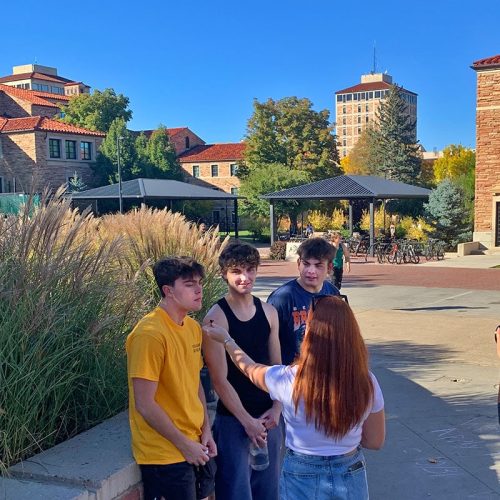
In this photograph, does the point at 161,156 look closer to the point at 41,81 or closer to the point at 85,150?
the point at 85,150

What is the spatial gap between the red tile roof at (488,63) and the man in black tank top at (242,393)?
31.2 metres

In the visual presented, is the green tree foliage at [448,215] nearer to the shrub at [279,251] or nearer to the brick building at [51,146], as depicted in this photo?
the shrub at [279,251]

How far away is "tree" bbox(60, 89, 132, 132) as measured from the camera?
59250mm

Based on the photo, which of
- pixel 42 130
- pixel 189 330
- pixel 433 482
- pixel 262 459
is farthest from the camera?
pixel 42 130

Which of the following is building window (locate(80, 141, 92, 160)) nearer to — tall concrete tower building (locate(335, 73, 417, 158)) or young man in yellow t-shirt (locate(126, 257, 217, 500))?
young man in yellow t-shirt (locate(126, 257, 217, 500))

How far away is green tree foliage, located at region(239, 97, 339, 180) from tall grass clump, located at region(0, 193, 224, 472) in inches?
2017

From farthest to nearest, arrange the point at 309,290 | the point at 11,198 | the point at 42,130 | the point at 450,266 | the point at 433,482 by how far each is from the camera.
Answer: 1. the point at 42,130
2. the point at 450,266
3. the point at 11,198
4. the point at 433,482
5. the point at 309,290

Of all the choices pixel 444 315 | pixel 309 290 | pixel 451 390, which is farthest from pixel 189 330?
pixel 444 315

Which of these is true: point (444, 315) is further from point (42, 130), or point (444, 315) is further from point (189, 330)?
point (42, 130)

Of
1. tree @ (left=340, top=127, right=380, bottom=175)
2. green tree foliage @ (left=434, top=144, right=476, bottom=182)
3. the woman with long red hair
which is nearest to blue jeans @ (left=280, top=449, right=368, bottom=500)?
the woman with long red hair

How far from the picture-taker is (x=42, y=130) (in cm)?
4491

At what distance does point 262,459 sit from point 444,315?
9.51 metres

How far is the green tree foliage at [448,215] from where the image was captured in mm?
30969

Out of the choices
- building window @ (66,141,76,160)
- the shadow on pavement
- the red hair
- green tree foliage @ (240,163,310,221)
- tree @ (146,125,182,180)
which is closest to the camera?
the red hair
